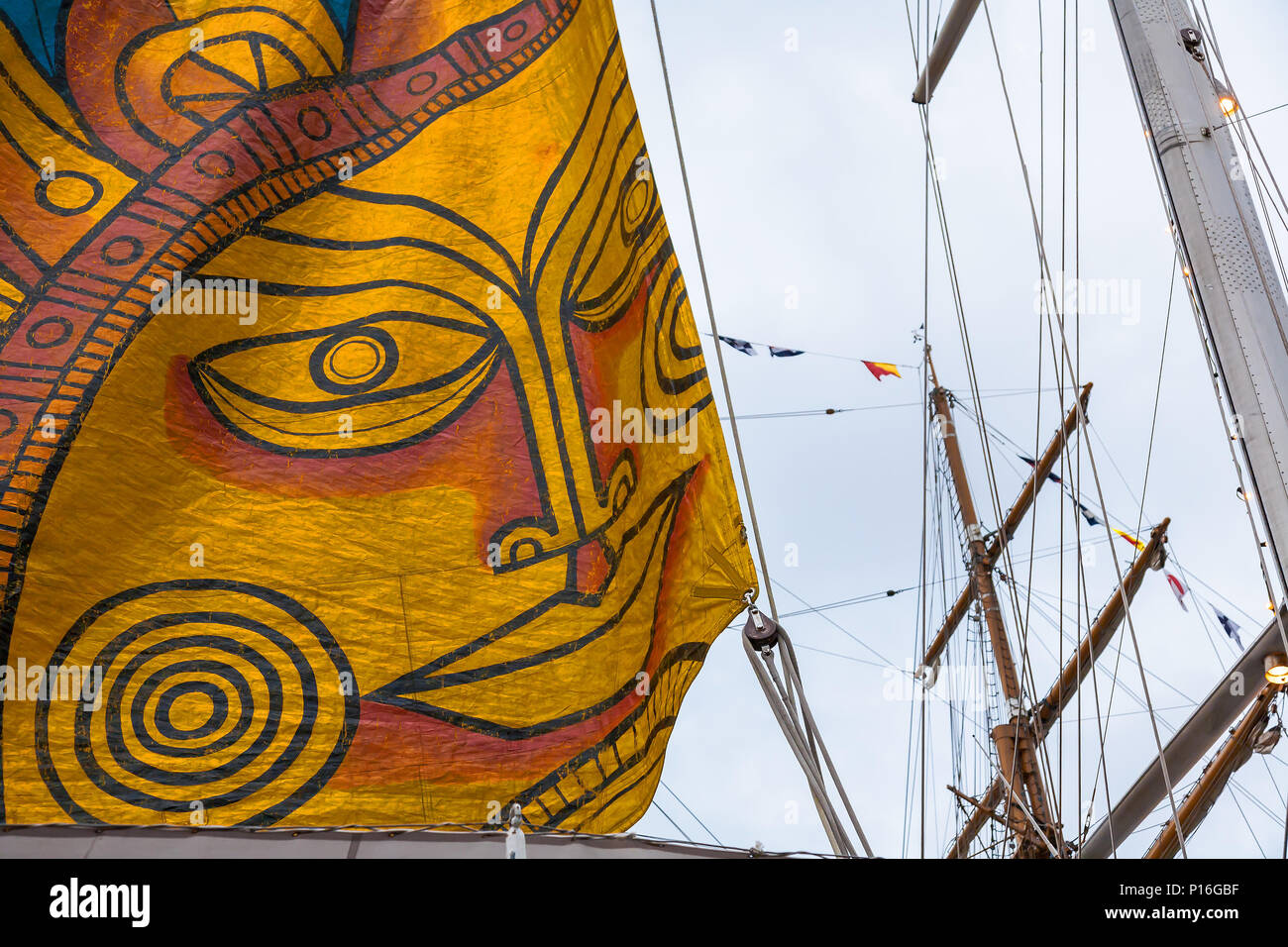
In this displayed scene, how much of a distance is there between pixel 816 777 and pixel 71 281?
3.50 metres

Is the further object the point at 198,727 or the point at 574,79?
the point at 574,79

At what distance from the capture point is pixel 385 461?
15.3 feet

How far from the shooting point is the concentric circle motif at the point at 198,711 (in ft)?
13.0

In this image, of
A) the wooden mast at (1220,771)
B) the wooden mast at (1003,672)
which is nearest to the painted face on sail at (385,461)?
the wooden mast at (1220,771)

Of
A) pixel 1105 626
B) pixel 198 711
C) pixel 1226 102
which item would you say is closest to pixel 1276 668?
pixel 1226 102

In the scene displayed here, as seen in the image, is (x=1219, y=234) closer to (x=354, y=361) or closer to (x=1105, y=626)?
(x=354, y=361)

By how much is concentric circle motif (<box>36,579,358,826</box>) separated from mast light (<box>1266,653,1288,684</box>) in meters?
7.43

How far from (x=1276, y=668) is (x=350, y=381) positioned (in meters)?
7.77

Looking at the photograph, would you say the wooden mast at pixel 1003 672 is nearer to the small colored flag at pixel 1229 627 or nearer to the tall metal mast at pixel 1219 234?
the small colored flag at pixel 1229 627

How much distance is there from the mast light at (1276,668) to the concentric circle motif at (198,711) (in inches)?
293

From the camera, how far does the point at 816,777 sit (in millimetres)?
3857
